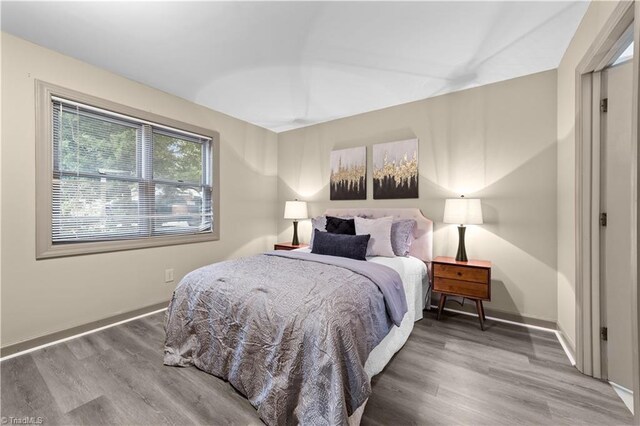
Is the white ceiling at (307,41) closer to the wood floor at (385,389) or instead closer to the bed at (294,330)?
the bed at (294,330)

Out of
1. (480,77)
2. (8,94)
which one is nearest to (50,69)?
(8,94)

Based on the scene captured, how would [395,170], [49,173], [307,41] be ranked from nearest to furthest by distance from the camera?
1. [307,41]
2. [49,173]
3. [395,170]

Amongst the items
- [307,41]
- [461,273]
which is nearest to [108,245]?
[307,41]

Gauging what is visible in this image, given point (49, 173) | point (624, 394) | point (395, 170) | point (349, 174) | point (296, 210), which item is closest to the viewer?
point (624, 394)

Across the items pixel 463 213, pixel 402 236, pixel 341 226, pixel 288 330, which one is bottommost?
pixel 288 330

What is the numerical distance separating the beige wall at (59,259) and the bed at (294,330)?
1.10m

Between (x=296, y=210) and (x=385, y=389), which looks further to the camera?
(x=296, y=210)

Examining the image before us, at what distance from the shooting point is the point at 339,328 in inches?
52.2

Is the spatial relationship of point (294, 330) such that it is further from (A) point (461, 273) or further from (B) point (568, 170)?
(B) point (568, 170)

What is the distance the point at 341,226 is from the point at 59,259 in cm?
271

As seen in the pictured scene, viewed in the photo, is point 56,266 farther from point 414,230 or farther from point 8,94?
point 414,230

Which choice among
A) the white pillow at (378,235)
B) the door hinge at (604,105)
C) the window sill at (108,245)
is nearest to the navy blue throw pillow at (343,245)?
the white pillow at (378,235)

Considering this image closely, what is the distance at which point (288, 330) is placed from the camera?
1375mm

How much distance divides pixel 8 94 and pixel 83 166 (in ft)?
2.25
